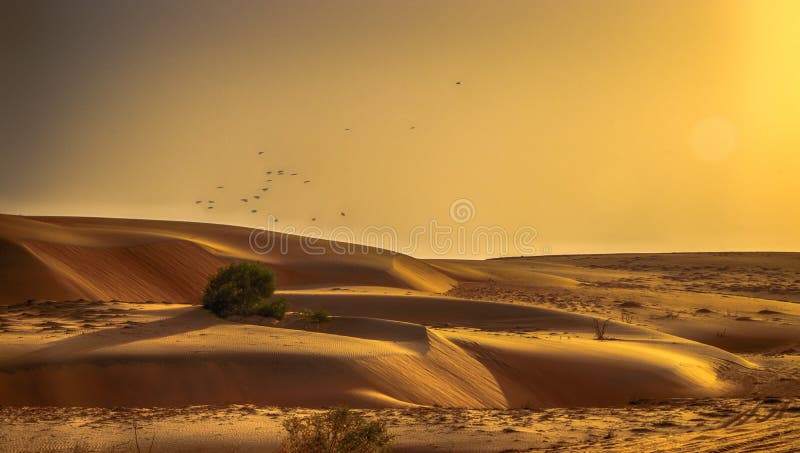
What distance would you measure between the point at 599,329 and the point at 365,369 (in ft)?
33.8

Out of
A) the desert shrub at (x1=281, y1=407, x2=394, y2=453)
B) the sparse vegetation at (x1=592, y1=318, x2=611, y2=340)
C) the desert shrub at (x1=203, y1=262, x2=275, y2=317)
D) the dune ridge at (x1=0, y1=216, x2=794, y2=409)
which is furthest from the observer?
the sparse vegetation at (x1=592, y1=318, x2=611, y2=340)

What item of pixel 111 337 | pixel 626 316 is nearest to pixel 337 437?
pixel 111 337

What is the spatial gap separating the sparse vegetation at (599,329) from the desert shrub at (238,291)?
7.54 meters

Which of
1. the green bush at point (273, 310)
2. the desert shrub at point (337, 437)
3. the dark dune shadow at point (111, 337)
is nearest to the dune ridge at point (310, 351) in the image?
the dark dune shadow at point (111, 337)

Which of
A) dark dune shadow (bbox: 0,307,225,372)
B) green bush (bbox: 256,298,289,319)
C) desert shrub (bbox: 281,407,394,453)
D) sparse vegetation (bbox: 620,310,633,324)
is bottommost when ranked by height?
desert shrub (bbox: 281,407,394,453)

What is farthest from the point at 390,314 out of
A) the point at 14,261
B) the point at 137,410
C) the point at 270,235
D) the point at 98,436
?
the point at 270,235

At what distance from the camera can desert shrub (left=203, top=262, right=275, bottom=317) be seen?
63.0ft

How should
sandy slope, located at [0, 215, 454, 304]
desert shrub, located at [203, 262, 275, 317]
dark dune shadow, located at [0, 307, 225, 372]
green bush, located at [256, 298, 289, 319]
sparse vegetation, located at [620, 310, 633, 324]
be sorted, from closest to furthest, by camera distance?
dark dune shadow, located at [0, 307, 225, 372] → green bush, located at [256, 298, 289, 319] → desert shrub, located at [203, 262, 275, 317] → sandy slope, located at [0, 215, 454, 304] → sparse vegetation, located at [620, 310, 633, 324]

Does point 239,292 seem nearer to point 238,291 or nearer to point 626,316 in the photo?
point 238,291

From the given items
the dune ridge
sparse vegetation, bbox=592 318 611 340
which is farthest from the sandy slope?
sparse vegetation, bbox=592 318 611 340

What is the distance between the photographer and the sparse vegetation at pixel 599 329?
2183 centimetres

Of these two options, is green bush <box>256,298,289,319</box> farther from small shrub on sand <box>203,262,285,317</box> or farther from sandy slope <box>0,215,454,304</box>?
sandy slope <box>0,215,454,304</box>

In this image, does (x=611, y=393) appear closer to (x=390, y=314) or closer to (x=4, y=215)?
(x=390, y=314)

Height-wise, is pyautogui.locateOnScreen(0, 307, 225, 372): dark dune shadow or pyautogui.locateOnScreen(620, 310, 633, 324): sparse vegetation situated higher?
pyautogui.locateOnScreen(620, 310, 633, 324): sparse vegetation
